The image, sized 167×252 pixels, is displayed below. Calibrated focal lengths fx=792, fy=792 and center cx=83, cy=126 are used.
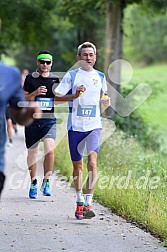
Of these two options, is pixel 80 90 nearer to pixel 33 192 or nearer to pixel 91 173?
pixel 91 173

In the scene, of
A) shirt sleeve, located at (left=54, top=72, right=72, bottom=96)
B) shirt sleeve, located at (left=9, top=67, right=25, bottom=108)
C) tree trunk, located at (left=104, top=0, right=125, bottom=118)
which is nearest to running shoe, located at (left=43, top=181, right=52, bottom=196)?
shirt sleeve, located at (left=54, top=72, right=72, bottom=96)

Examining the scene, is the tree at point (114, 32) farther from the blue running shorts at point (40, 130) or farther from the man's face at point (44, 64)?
the man's face at point (44, 64)

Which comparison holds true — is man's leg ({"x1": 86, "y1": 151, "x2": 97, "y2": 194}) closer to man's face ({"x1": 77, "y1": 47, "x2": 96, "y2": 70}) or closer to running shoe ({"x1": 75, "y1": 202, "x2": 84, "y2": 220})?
running shoe ({"x1": 75, "y1": 202, "x2": 84, "y2": 220})

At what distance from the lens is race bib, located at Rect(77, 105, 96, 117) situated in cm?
934

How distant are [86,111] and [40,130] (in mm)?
1803

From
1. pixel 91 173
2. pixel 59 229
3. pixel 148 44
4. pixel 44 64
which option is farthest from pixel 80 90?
pixel 148 44

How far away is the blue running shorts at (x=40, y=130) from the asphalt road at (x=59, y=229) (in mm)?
827

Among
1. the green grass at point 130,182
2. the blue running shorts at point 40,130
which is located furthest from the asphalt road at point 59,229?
the blue running shorts at point 40,130

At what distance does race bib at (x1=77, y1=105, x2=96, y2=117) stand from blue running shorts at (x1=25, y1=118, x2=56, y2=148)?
1671 millimetres

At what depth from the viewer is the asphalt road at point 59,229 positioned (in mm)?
7819

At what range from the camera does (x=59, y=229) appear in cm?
873

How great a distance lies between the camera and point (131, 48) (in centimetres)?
8944

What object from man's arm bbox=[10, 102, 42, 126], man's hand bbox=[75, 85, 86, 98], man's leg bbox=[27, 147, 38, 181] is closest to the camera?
man's arm bbox=[10, 102, 42, 126]

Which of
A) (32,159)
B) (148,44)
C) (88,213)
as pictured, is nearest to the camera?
(88,213)
